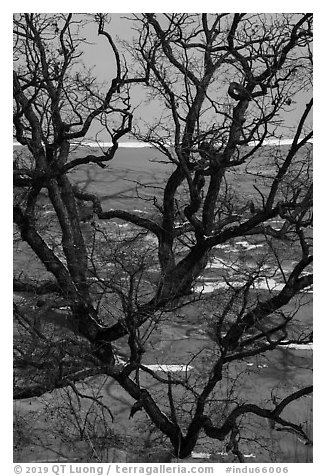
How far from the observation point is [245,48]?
11.0 feet

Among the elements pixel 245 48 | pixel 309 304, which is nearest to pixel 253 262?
pixel 309 304

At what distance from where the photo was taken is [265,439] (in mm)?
3209

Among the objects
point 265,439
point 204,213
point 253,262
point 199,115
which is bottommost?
point 265,439

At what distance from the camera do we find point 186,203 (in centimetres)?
386

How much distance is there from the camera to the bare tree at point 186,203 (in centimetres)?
314

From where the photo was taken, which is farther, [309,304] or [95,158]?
[95,158]

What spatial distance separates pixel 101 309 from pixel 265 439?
3.64ft

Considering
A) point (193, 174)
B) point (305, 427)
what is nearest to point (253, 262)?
point (193, 174)

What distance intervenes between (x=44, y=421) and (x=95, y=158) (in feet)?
4.65

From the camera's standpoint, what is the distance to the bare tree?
3141 mm

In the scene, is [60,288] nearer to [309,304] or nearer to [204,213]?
[204,213]

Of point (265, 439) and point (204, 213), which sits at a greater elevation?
point (204, 213)
